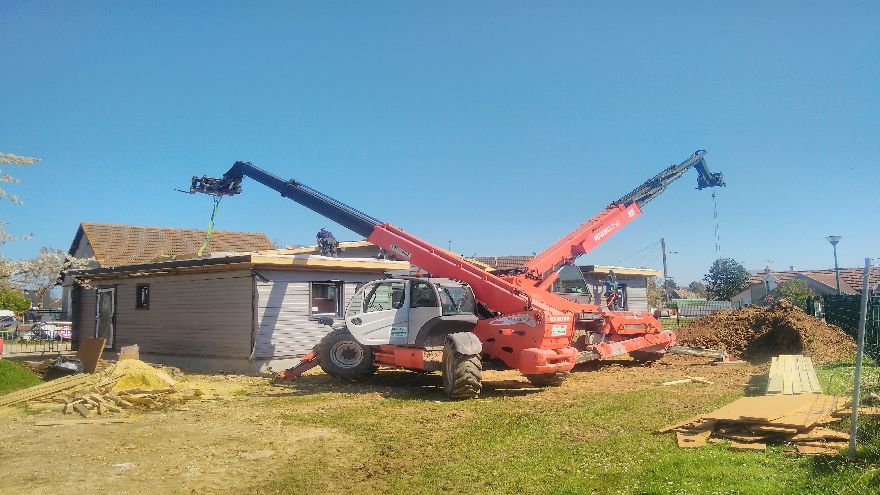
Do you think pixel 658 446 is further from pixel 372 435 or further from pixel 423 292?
pixel 423 292

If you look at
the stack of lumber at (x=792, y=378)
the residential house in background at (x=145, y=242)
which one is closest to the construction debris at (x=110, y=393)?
the stack of lumber at (x=792, y=378)

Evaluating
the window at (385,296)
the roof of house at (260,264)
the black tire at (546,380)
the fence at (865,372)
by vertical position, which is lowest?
the black tire at (546,380)

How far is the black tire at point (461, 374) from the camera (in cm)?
1113

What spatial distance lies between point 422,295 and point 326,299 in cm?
507

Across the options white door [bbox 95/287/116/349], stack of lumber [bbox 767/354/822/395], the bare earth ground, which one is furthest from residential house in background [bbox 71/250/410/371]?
stack of lumber [bbox 767/354/822/395]

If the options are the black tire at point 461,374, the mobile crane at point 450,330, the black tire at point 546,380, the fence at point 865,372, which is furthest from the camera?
the black tire at point 546,380

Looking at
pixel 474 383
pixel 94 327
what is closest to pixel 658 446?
pixel 474 383

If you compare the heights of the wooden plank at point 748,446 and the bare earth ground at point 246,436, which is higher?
the wooden plank at point 748,446

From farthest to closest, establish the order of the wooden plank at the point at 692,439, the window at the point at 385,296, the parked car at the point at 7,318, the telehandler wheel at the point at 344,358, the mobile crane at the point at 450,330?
1. the parked car at the point at 7,318
2. the telehandler wheel at the point at 344,358
3. the window at the point at 385,296
4. the mobile crane at the point at 450,330
5. the wooden plank at the point at 692,439

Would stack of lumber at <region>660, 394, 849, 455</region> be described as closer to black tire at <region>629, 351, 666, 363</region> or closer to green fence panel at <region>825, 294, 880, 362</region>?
black tire at <region>629, 351, 666, 363</region>

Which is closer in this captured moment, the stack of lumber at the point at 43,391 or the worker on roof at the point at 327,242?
the stack of lumber at the point at 43,391

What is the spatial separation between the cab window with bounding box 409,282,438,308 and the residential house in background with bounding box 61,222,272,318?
52.6ft

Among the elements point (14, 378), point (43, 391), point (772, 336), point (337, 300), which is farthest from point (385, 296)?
point (772, 336)

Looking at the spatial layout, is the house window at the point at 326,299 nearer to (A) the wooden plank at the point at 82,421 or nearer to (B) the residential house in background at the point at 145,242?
(A) the wooden plank at the point at 82,421
